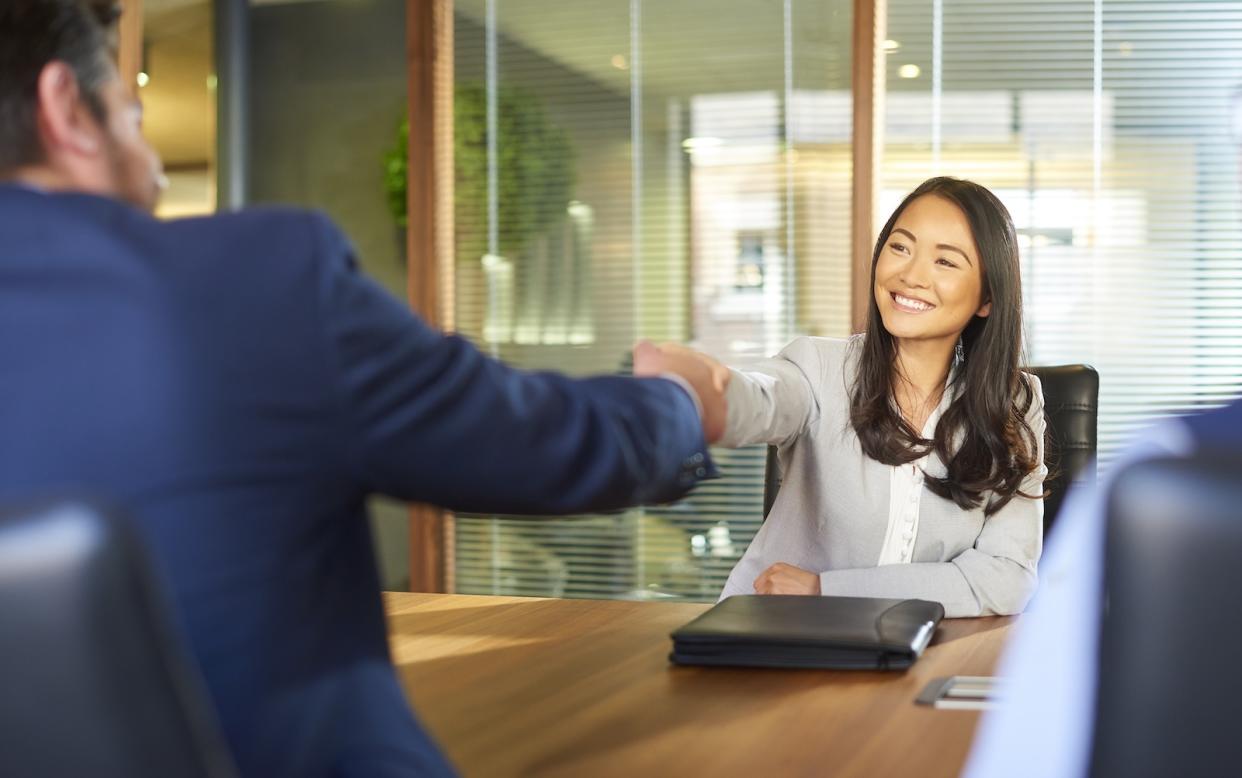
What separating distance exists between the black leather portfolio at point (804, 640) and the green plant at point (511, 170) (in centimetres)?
297

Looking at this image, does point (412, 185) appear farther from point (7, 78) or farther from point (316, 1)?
point (7, 78)

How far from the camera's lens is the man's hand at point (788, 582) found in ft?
6.35

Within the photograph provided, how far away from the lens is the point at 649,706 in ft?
4.32

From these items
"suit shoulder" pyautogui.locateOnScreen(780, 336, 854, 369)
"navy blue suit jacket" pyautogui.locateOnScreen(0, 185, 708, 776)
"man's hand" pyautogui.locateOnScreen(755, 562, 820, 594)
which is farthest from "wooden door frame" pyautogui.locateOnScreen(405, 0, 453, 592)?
"navy blue suit jacket" pyautogui.locateOnScreen(0, 185, 708, 776)

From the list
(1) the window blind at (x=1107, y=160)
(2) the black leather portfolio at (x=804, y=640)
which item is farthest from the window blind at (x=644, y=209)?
(2) the black leather portfolio at (x=804, y=640)

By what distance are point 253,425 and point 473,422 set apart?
0.17 meters

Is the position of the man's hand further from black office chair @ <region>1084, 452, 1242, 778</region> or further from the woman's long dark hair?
black office chair @ <region>1084, 452, 1242, 778</region>

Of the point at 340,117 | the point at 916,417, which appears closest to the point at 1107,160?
the point at 916,417

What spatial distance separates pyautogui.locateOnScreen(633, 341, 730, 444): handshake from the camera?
1.54 metres

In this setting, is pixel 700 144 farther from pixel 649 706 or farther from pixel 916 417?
pixel 649 706

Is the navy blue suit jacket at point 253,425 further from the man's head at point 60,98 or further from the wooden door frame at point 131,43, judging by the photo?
the wooden door frame at point 131,43

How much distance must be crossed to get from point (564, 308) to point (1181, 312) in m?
1.92

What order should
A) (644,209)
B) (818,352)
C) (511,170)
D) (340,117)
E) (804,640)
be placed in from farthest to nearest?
(340,117)
(511,170)
(644,209)
(818,352)
(804,640)

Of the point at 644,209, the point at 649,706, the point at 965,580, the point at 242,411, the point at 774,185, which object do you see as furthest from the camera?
the point at 644,209
